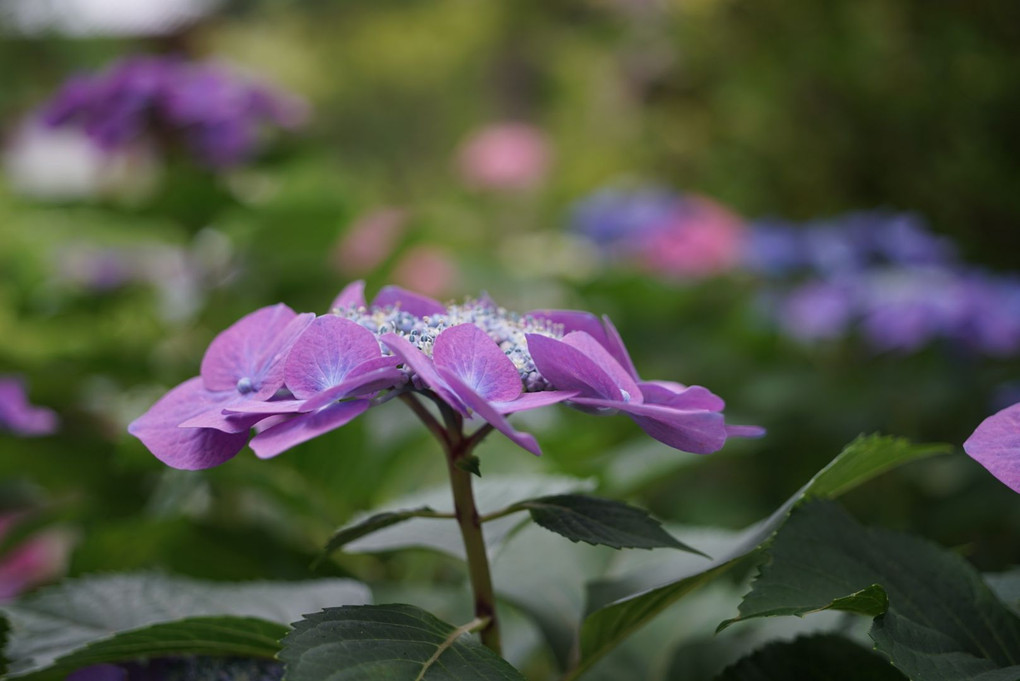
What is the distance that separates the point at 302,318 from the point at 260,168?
1.09m

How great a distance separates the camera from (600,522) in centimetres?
49

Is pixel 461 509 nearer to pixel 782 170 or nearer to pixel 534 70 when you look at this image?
pixel 782 170

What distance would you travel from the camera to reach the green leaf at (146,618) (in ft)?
1.67

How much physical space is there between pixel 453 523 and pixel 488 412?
0.24 metres

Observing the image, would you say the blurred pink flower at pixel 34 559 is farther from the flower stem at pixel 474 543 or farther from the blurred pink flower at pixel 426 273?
the flower stem at pixel 474 543

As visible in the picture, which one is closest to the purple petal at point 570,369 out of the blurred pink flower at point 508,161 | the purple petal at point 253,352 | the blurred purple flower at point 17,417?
the purple petal at point 253,352

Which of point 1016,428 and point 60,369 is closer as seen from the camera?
point 1016,428

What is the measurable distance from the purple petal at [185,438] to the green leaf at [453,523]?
0.38ft

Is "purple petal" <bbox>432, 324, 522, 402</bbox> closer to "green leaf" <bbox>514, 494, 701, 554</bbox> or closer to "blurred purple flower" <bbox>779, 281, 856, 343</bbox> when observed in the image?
"green leaf" <bbox>514, 494, 701, 554</bbox>

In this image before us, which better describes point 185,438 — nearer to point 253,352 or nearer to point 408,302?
point 253,352

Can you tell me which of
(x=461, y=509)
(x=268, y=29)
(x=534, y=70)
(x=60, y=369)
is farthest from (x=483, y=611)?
(x=268, y=29)

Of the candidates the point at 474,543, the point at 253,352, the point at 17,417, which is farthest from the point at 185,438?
the point at 17,417

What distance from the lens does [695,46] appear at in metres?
3.01

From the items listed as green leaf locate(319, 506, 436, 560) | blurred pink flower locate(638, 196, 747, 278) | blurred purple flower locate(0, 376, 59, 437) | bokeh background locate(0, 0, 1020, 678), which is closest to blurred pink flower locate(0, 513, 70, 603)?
bokeh background locate(0, 0, 1020, 678)
